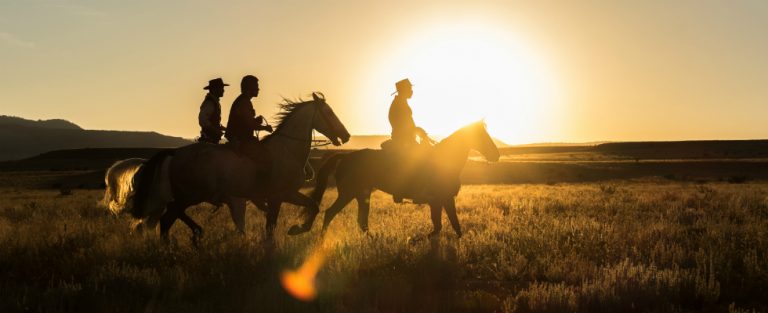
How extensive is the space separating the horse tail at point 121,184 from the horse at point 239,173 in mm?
267

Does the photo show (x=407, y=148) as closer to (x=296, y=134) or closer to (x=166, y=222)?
(x=296, y=134)

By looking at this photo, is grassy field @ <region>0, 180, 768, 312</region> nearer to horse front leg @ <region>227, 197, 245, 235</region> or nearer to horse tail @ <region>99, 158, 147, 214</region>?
horse front leg @ <region>227, 197, 245, 235</region>

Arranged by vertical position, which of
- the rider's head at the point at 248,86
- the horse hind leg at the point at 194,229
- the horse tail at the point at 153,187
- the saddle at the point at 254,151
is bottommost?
the horse hind leg at the point at 194,229

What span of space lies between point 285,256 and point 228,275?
1.45 metres

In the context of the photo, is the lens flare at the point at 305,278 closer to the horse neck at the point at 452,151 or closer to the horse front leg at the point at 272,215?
the horse front leg at the point at 272,215

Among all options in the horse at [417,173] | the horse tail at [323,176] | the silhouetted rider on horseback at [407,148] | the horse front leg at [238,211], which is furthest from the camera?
the horse tail at [323,176]

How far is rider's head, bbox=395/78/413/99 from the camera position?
1048 cm

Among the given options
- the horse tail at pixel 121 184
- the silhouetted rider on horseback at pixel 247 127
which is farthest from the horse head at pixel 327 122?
the horse tail at pixel 121 184

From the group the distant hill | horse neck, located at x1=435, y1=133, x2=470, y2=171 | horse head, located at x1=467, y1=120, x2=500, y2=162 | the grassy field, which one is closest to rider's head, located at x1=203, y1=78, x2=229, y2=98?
the grassy field

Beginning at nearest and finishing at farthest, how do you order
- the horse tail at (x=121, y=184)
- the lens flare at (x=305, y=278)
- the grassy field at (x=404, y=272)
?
1. the grassy field at (x=404, y=272)
2. the lens flare at (x=305, y=278)
3. the horse tail at (x=121, y=184)

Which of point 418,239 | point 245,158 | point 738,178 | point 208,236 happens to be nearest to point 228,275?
point 245,158

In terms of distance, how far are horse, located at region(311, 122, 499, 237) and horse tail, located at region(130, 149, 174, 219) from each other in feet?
9.13

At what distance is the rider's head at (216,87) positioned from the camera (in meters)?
9.87

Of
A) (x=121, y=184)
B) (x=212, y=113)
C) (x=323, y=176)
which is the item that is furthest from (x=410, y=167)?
(x=121, y=184)
